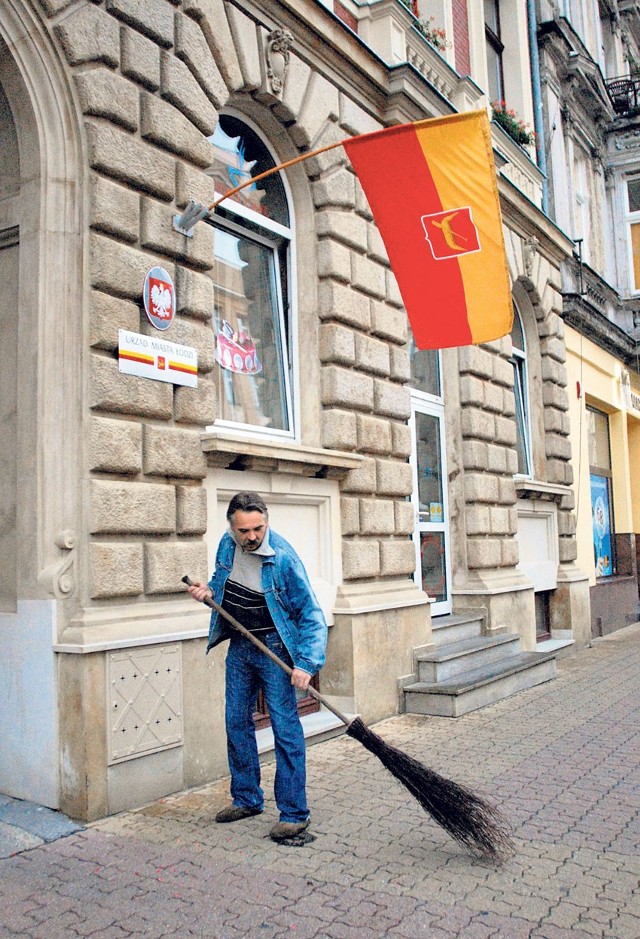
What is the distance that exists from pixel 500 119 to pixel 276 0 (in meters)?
6.52

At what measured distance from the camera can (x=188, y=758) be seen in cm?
573

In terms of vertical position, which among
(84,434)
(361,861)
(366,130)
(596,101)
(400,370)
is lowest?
(361,861)

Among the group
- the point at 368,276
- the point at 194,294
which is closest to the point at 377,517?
the point at 368,276

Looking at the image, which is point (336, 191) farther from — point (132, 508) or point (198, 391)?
point (132, 508)

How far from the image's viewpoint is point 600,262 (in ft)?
62.3

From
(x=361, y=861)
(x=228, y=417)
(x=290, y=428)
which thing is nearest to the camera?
(x=361, y=861)

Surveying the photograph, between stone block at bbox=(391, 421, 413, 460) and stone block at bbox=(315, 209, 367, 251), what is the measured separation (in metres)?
1.76

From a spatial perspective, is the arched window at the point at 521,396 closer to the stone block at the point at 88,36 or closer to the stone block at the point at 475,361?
the stone block at the point at 475,361

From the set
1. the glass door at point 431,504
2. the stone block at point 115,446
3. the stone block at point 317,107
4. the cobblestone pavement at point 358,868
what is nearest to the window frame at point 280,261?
the stone block at point 317,107

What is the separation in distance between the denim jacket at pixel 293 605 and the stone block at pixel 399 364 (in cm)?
407

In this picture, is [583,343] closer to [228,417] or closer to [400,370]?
[400,370]

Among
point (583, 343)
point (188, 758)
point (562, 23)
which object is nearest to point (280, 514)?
point (188, 758)

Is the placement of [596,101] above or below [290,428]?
above

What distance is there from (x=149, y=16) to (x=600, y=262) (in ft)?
48.8
